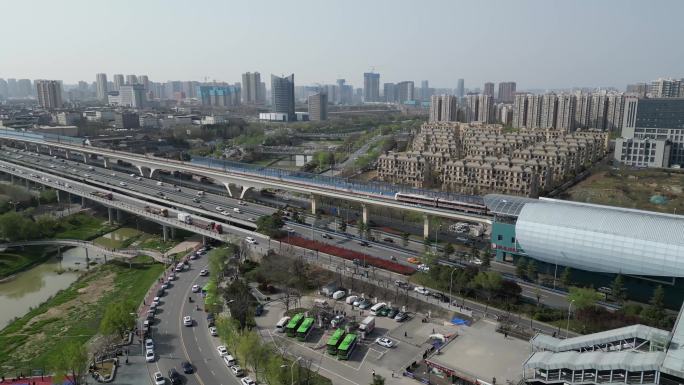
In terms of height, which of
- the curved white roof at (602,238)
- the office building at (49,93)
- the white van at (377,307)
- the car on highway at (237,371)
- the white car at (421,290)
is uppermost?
the office building at (49,93)

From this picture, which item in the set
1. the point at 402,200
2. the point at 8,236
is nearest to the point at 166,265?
the point at 8,236

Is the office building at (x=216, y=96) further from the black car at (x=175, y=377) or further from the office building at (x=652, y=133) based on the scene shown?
the black car at (x=175, y=377)

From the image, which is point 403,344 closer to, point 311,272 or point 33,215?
point 311,272

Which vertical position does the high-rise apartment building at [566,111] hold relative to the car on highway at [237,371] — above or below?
above

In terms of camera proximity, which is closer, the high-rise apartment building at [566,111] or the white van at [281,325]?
the white van at [281,325]

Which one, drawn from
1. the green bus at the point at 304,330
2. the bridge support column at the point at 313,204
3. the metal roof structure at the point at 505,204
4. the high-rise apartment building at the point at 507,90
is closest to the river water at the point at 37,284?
the bridge support column at the point at 313,204

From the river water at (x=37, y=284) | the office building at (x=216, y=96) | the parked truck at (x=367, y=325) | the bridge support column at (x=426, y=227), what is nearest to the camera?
the parked truck at (x=367, y=325)

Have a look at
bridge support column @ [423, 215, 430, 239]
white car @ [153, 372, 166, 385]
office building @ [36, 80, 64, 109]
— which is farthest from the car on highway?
office building @ [36, 80, 64, 109]
